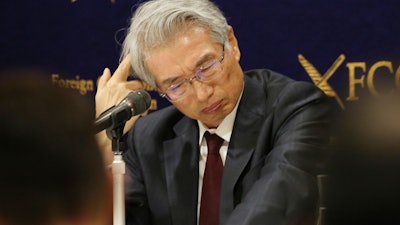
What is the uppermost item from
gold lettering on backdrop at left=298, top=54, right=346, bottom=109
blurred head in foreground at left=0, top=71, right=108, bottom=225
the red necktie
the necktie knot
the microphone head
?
blurred head in foreground at left=0, top=71, right=108, bottom=225

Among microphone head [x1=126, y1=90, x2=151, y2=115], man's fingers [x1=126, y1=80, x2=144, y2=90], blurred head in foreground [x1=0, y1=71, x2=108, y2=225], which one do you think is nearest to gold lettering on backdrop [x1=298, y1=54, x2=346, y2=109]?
man's fingers [x1=126, y1=80, x2=144, y2=90]

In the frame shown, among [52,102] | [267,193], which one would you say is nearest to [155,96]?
[267,193]

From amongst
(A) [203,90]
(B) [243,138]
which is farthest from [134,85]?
(B) [243,138]

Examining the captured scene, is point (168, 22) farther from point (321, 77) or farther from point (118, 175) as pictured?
point (321, 77)

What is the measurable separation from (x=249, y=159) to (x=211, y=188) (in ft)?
0.61

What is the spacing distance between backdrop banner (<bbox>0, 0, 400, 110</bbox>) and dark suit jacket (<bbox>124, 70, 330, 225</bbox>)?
0.39m

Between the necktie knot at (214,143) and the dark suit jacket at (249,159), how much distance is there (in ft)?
0.19

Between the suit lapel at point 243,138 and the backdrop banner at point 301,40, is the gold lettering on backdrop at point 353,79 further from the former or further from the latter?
the suit lapel at point 243,138

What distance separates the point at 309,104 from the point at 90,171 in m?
1.66

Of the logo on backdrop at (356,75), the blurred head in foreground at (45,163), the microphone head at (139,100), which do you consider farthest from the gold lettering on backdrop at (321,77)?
the blurred head in foreground at (45,163)

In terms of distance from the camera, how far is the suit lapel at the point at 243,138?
2162 mm

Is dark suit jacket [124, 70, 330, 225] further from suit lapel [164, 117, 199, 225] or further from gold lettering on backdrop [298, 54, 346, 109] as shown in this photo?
gold lettering on backdrop [298, 54, 346, 109]

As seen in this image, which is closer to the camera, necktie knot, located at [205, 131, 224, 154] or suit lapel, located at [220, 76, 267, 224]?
suit lapel, located at [220, 76, 267, 224]

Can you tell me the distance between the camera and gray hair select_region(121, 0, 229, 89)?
2217mm
